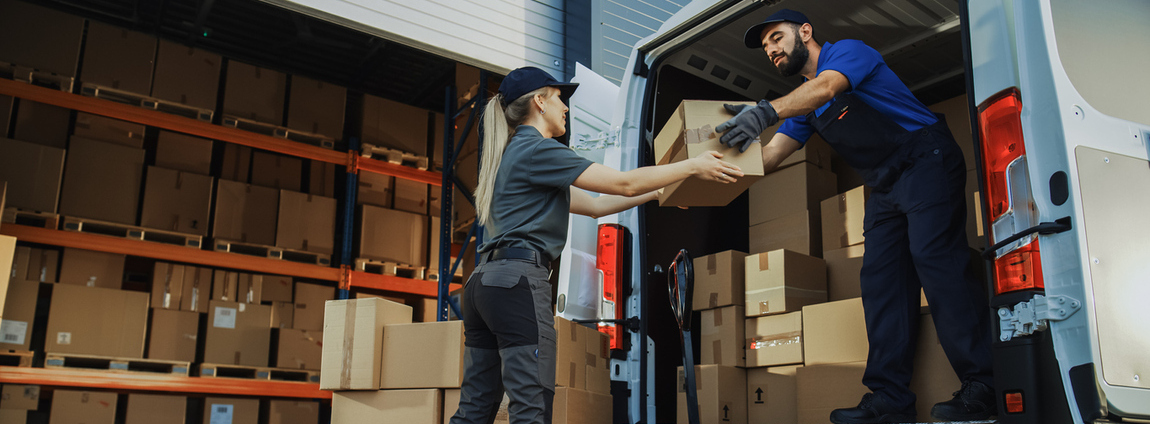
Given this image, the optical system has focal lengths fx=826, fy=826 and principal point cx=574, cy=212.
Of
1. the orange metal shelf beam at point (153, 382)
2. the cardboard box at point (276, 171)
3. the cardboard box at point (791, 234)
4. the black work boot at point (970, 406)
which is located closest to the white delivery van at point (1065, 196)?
the black work boot at point (970, 406)

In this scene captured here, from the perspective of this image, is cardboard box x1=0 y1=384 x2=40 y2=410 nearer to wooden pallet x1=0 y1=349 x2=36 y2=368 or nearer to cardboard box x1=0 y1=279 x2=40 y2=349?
wooden pallet x1=0 y1=349 x2=36 y2=368

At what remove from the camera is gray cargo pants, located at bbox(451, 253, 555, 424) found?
2.39m

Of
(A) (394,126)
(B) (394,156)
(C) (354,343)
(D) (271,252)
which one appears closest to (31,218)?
(D) (271,252)

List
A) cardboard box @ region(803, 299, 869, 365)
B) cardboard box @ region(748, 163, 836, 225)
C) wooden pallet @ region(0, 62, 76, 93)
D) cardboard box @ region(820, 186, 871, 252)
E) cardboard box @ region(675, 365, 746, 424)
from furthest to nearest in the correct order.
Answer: wooden pallet @ region(0, 62, 76, 93) → cardboard box @ region(748, 163, 836, 225) → cardboard box @ region(820, 186, 871, 252) → cardboard box @ region(675, 365, 746, 424) → cardboard box @ region(803, 299, 869, 365)

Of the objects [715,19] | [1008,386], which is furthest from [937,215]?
[715,19]

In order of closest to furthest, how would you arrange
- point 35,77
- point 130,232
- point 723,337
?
point 723,337 → point 35,77 → point 130,232

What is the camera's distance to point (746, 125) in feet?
8.98

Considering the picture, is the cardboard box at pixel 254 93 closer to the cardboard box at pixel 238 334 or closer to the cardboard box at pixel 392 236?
the cardboard box at pixel 392 236

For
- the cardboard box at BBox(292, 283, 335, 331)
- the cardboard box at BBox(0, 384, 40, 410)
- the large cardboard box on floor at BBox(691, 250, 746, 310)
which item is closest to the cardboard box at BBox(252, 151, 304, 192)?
the cardboard box at BBox(292, 283, 335, 331)

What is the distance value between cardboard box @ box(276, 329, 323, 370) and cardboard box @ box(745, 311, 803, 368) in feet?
16.5

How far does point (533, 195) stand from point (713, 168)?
23.0 inches

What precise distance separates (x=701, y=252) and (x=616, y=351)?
0.96 m

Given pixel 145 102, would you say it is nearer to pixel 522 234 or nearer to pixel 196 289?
pixel 196 289

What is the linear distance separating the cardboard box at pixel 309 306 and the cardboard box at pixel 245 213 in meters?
0.58
